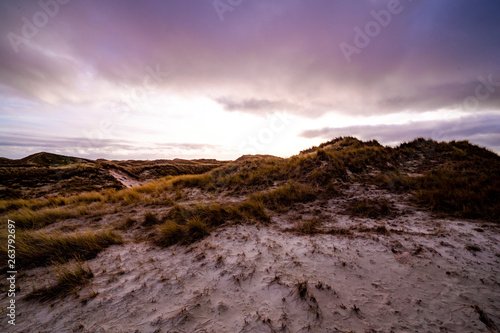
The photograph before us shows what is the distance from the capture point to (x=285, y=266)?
11.0ft

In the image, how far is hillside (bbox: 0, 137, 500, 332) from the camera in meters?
2.40

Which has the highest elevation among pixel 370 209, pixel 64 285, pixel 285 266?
pixel 370 209

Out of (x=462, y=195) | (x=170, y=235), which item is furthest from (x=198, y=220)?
(x=462, y=195)

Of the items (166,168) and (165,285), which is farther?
(166,168)

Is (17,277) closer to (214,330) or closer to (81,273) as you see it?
(81,273)

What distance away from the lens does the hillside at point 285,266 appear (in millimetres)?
2400

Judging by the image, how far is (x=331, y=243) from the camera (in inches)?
156

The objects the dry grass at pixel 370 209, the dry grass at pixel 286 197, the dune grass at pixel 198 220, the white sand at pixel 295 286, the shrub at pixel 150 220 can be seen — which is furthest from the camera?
the dry grass at pixel 286 197

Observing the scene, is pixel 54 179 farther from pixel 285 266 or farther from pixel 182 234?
pixel 285 266

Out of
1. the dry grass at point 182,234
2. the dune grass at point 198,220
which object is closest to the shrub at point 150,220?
the dune grass at point 198,220

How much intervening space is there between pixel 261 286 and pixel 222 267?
2.80 ft

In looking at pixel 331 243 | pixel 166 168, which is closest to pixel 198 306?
pixel 331 243

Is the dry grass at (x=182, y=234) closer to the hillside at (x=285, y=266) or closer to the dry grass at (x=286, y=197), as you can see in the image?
the hillside at (x=285, y=266)

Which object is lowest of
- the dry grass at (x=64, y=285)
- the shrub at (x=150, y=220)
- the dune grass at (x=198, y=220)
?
the dry grass at (x=64, y=285)
